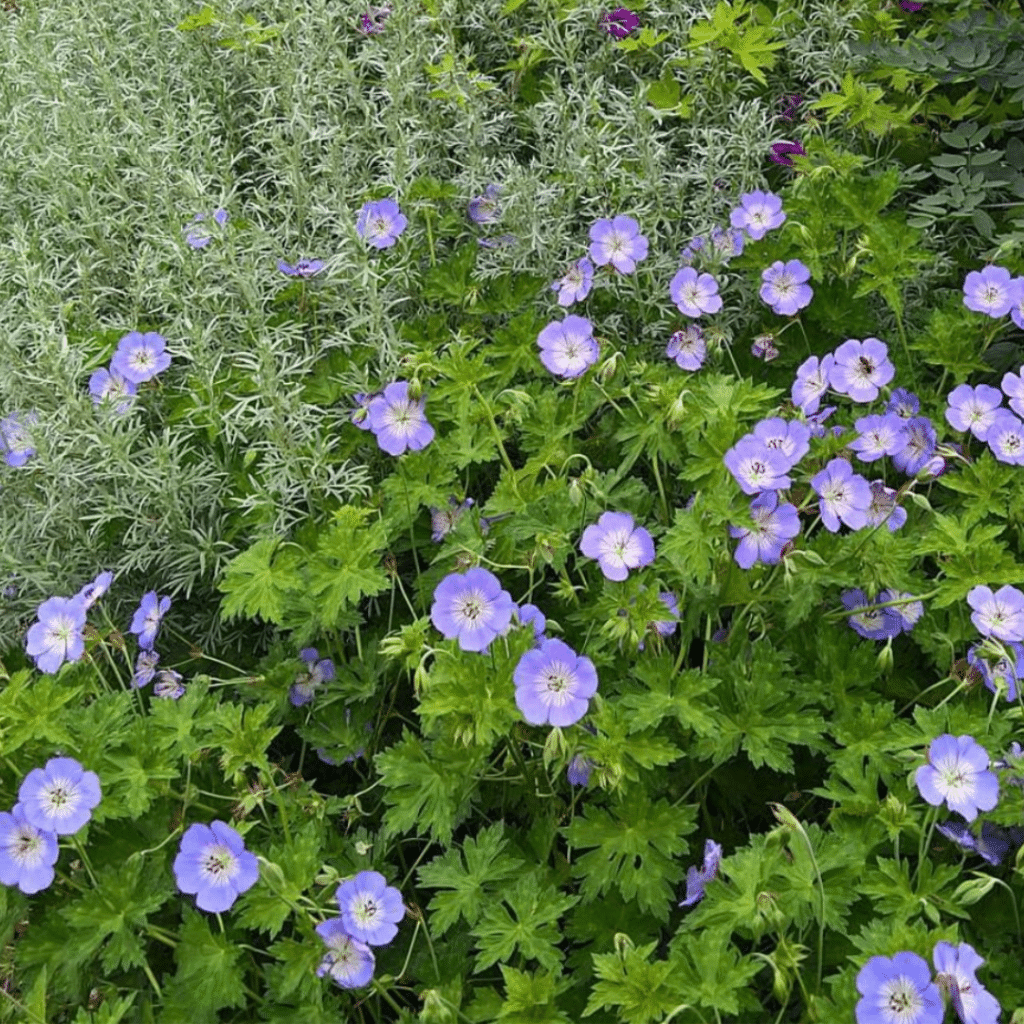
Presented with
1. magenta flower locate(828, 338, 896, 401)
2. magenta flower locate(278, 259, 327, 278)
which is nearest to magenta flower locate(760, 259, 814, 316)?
magenta flower locate(828, 338, 896, 401)

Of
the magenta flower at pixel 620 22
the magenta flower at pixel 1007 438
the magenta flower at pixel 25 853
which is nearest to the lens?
the magenta flower at pixel 25 853

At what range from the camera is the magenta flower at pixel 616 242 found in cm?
230

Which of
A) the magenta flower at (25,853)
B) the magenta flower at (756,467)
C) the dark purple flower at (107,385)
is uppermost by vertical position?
the dark purple flower at (107,385)

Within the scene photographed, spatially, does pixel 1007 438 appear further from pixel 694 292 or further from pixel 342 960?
pixel 342 960

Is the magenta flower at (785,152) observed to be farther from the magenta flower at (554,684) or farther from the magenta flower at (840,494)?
the magenta flower at (554,684)

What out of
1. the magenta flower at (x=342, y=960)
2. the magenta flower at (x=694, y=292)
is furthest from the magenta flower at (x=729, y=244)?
the magenta flower at (x=342, y=960)

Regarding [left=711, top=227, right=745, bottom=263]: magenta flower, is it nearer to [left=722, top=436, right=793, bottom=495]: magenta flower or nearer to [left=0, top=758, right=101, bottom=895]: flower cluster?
[left=722, top=436, right=793, bottom=495]: magenta flower

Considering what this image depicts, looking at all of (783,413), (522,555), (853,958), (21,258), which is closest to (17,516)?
(21,258)

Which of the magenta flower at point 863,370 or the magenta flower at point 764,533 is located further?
the magenta flower at point 863,370

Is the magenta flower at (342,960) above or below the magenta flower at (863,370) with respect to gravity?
below

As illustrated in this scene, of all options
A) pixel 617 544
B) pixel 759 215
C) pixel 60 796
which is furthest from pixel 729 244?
Answer: pixel 60 796

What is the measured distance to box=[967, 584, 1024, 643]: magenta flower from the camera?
1651 mm

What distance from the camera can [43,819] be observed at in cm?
151

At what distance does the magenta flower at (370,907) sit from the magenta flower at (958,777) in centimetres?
75
